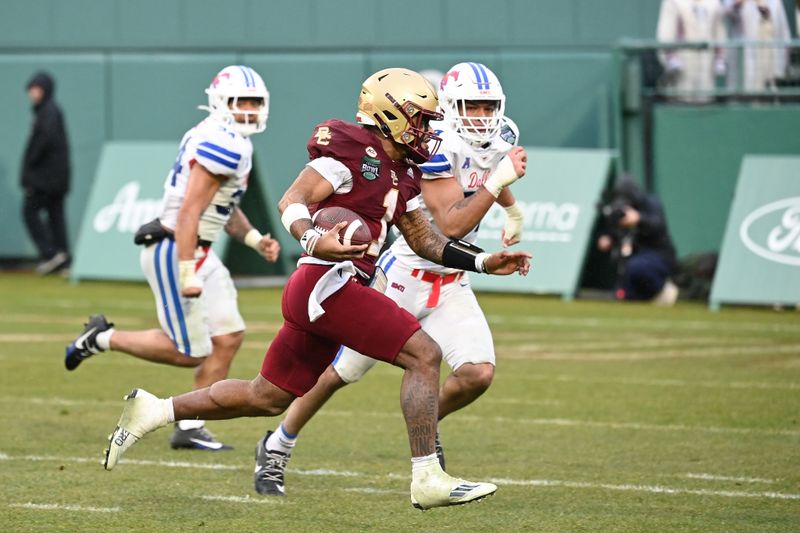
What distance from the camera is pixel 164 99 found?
17.0m

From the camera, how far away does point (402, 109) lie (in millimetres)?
5754

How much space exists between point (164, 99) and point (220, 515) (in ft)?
38.1

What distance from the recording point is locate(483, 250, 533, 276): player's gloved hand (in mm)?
5645

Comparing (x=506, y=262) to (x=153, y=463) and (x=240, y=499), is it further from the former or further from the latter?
(x=153, y=463)

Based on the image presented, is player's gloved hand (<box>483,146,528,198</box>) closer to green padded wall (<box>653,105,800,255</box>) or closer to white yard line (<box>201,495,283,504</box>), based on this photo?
white yard line (<box>201,495,283,504</box>)

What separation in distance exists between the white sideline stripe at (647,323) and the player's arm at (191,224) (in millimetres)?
5626

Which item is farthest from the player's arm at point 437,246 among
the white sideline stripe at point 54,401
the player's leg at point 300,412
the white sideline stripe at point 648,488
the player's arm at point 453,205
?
the white sideline stripe at point 54,401

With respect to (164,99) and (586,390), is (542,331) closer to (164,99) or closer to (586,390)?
(586,390)

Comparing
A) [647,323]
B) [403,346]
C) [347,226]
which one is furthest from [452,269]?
[647,323]

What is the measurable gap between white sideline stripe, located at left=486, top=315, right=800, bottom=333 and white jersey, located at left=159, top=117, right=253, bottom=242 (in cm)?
532

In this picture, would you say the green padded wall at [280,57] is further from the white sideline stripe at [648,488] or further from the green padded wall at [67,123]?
the white sideline stripe at [648,488]

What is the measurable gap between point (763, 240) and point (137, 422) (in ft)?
28.0

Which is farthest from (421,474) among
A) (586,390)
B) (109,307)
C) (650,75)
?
(650,75)

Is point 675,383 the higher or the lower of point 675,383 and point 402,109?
the lower
